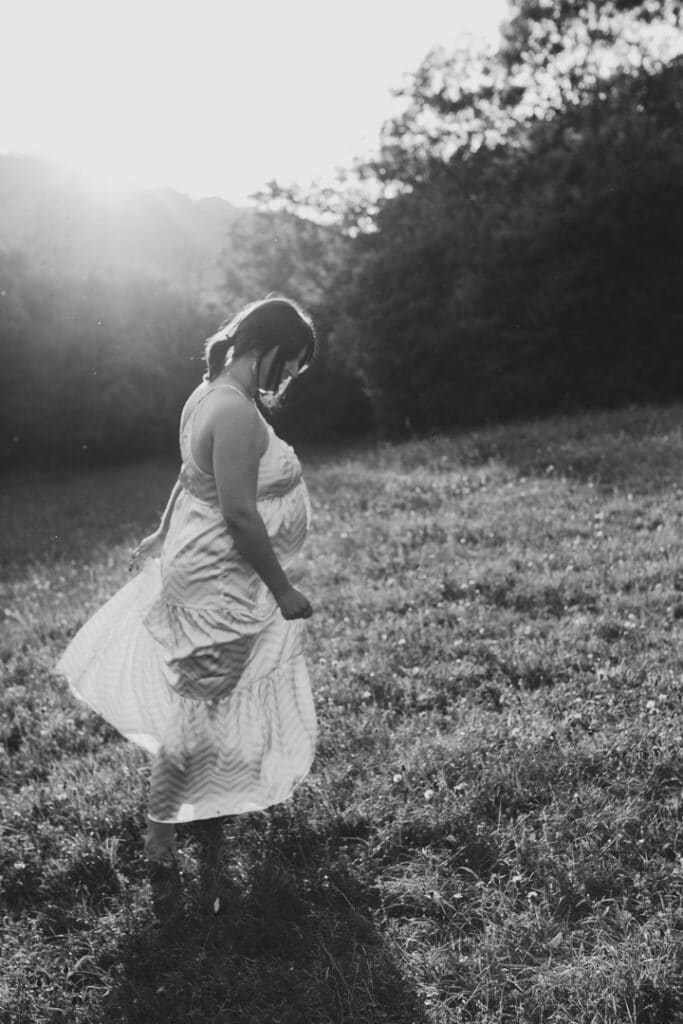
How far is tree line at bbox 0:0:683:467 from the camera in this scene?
17.0 meters

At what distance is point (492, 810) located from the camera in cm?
341

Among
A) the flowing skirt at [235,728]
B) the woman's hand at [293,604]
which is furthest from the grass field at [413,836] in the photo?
the woman's hand at [293,604]

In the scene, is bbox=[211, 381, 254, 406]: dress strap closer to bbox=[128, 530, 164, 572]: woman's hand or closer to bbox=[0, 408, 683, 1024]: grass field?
bbox=[128, 530, 164, 572]: woman's hand

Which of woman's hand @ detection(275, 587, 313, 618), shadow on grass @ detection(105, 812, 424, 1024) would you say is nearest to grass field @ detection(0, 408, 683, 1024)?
shadow on grass @ detection(105, 812, 424, 1024)

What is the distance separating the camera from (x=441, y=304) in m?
18.9

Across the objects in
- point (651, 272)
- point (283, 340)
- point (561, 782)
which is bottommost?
point (561, 782)

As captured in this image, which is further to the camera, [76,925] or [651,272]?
[651,272]

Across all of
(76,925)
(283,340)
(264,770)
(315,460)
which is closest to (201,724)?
(264,770)

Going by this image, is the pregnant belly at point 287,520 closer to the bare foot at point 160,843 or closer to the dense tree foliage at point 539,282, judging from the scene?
the bare foot at point 160,843

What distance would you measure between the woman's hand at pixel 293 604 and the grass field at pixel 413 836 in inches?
42.7

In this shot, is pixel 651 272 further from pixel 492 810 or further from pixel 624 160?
pixel 492 810

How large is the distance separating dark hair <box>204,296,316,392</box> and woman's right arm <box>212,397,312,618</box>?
0.90ft

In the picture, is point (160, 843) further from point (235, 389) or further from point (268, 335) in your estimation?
point (268, 335)

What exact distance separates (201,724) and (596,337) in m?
15.9
